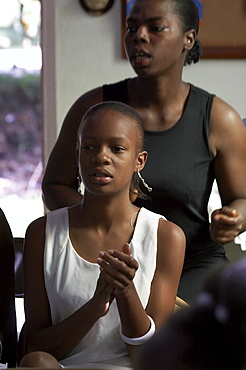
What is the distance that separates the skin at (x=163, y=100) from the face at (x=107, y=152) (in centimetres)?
28

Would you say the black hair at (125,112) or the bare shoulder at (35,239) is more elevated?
the black hair at (125,112)

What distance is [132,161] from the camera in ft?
4.43

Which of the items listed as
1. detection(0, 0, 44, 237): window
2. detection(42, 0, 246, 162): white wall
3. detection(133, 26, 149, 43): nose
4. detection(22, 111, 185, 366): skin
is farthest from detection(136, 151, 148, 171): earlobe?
detection(0, 0, 44, 237): window

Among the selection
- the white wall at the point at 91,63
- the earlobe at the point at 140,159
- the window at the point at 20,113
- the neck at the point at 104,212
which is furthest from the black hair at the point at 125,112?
the window at the point at 20,113

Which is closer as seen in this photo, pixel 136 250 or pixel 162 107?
pixel 136 250

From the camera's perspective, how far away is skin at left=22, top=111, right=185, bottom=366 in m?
1.20

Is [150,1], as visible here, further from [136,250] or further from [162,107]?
[136,250]

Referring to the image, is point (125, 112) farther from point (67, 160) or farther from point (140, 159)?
point (67, 160)

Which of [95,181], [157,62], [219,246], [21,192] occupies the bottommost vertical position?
[21,192]

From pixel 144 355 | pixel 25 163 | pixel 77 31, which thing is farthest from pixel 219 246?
pixel 25 163

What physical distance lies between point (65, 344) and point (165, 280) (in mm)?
255

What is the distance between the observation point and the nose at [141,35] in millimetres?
1576

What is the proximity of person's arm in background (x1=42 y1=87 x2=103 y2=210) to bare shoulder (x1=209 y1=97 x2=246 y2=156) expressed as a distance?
0.33 metres

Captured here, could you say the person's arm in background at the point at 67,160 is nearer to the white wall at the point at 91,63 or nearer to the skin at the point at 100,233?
the skin at the point at 100,233
